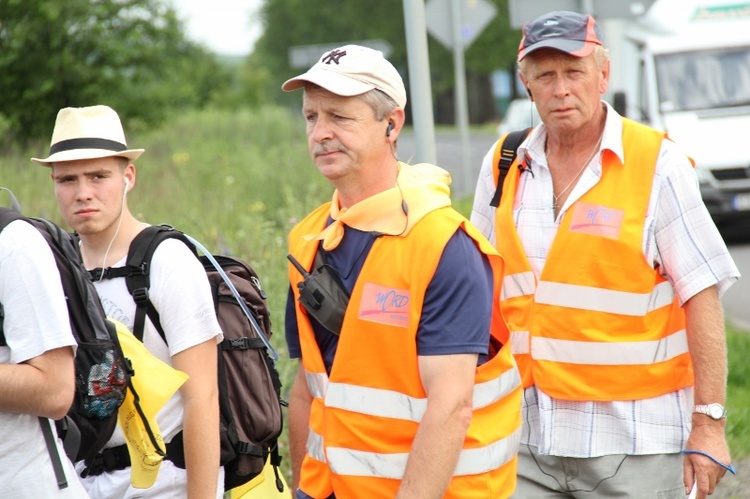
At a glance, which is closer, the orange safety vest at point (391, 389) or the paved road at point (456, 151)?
the orange safety vest at point (391, 389)

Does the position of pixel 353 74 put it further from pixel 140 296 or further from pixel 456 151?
pixel 456 151

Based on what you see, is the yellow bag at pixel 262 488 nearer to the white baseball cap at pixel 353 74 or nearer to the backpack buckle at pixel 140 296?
the backpack buckle at pixel 140 296

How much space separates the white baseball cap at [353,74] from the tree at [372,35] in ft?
160

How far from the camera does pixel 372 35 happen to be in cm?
5834

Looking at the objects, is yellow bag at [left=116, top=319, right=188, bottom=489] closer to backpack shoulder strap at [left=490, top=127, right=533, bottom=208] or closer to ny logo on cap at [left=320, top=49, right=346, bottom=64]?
ny logo on cap at [left=320, top=49, right=346, bottom=64]

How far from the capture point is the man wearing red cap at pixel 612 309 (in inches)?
142

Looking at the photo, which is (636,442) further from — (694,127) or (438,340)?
(694,127)

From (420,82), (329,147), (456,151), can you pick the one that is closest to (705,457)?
(329,147)

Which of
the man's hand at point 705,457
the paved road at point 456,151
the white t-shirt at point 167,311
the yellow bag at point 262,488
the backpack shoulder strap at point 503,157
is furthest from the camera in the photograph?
the paved road at point 456,151

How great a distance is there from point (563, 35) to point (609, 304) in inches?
34.5

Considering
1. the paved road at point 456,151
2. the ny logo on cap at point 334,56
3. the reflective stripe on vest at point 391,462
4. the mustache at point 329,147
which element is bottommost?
the paved road at point 456,151

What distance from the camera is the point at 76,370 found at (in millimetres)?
2963

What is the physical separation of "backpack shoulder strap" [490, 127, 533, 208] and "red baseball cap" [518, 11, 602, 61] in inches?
11.4

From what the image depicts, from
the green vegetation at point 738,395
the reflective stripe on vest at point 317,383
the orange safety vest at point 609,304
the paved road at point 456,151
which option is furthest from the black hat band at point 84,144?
the paved road at point 456,151
